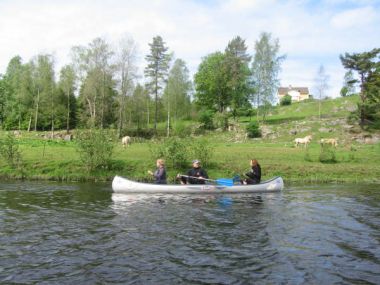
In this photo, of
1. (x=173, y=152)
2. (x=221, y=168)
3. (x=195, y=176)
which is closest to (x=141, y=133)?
(x=173, y=152)

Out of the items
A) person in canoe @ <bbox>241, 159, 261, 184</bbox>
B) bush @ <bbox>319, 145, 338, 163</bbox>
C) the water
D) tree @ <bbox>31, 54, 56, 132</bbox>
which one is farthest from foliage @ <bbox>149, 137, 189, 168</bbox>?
tree @ <bbox>31, 54, 56, 132</bbox>

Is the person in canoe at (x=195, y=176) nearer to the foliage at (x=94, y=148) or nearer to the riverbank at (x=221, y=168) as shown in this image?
the riverbank at (x=221, y=168)

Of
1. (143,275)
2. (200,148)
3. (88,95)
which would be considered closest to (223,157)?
(200,148)

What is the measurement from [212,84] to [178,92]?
25.2ft

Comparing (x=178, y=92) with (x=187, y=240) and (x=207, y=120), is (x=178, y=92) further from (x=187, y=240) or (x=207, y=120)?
(x=187, y=240)

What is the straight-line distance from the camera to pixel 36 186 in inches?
919

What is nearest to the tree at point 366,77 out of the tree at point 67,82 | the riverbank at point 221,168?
the riverbank at point 221,168

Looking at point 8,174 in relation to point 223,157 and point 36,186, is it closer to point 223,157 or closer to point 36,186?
point 36,186

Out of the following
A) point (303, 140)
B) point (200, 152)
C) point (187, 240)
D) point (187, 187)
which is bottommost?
point (187, 240)

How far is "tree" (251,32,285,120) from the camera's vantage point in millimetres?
62750

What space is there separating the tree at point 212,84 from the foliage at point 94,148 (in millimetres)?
42955

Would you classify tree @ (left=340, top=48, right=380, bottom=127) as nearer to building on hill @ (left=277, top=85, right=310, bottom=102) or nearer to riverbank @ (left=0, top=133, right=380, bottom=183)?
riverbank @ (left=0, top=133, right=380, bottom=183)

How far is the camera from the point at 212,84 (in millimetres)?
69688

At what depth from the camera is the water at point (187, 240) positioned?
8820 millimetres
